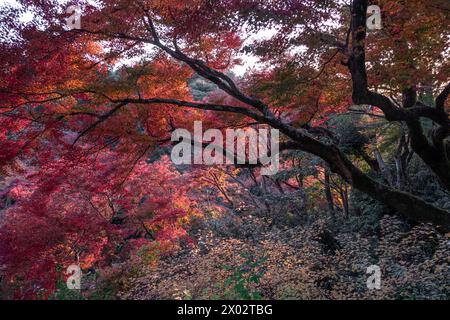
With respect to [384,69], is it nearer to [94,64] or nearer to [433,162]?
[433,162]

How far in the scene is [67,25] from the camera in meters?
5.11

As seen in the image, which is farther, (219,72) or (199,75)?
(199,75)

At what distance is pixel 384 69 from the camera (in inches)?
205

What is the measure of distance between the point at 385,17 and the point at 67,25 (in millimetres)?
4334

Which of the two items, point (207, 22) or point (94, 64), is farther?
point (94, 64)

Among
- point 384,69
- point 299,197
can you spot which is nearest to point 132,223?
point 299,197

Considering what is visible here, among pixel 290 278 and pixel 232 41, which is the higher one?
pixel 232 41

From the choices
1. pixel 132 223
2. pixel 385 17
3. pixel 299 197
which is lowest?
pixel 132 223

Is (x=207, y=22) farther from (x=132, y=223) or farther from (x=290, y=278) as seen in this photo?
(x=132, y=223)
